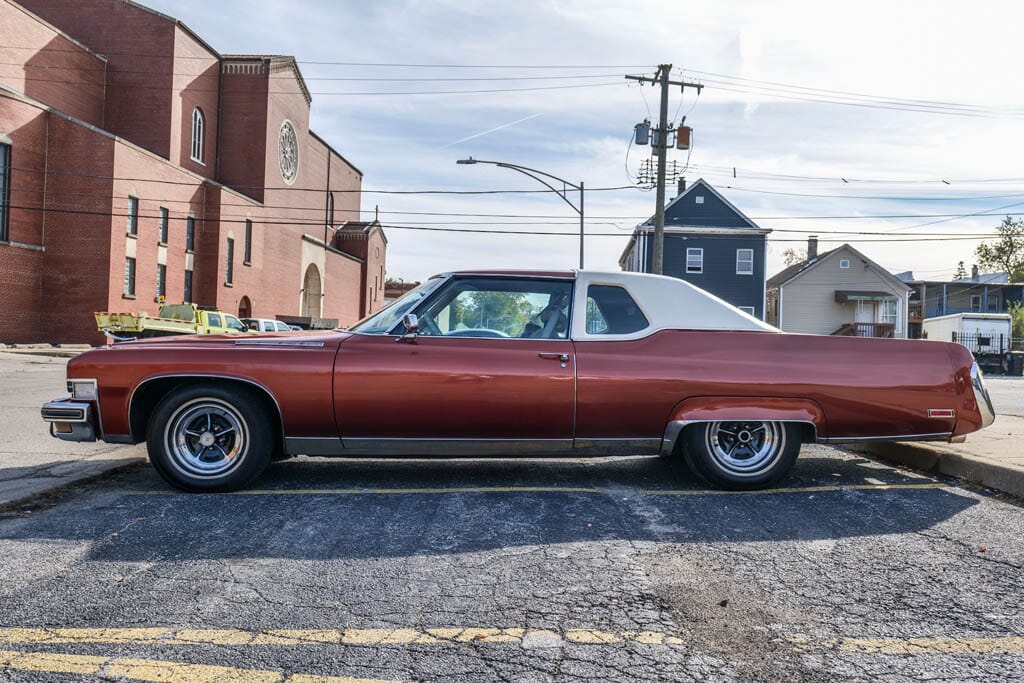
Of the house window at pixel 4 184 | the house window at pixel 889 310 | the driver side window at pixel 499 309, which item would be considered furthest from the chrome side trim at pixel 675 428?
the house window at pixel 889 310

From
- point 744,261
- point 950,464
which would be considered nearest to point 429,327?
point 950,464

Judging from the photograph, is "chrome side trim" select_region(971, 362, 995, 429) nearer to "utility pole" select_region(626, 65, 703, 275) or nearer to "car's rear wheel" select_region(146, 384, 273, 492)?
"car's rear wheel" select_region(146, 384, 273, 492)

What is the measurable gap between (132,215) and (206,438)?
33.2m

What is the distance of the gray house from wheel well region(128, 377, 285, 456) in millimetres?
39004

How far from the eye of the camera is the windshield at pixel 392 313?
5.52 meters

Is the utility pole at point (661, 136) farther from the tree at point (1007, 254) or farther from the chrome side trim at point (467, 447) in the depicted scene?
the tree at point (1007, 254)

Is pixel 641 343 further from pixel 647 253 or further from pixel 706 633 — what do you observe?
pixel 647 253

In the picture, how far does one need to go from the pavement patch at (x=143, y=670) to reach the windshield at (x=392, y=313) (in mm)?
3011

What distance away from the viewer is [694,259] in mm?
43656

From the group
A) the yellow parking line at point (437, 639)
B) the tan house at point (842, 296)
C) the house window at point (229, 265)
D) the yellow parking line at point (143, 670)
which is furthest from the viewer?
the tan house at point (842, 296)

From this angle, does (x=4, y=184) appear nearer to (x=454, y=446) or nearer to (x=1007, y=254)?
(x=454, y=446)

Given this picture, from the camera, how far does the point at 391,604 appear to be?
10.8 ft

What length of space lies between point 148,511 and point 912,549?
4.30 meters

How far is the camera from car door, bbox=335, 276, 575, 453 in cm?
527
